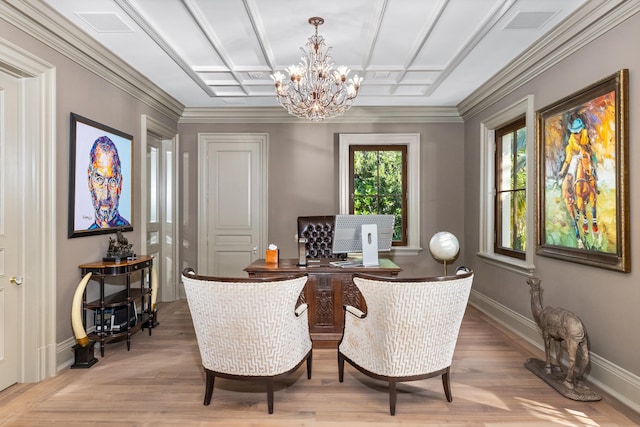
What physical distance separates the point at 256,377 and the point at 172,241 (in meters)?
3.76

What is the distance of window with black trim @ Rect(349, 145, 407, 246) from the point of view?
20.4 ft

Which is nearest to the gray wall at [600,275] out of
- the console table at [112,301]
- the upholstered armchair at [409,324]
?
the upholstered armchair at [409,324]

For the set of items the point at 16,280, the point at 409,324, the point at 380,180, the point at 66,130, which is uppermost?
the point at 66,130

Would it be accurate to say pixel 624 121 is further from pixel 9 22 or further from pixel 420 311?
pixel 9 22

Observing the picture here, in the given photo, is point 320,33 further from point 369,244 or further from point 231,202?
point 231,202

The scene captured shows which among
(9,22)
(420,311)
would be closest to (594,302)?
(420,311)

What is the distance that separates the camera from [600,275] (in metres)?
3.07

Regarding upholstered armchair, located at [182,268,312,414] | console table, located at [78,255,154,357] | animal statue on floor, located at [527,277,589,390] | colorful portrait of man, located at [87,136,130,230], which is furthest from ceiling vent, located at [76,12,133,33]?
animal statue on floor, located at [527,277,589,390]

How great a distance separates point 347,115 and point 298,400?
13.9 ft

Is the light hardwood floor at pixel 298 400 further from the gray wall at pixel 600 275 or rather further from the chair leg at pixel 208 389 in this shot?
the gray wall at pixel 600 275

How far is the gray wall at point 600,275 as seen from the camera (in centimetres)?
274

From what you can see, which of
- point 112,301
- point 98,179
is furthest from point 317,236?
point 98,179

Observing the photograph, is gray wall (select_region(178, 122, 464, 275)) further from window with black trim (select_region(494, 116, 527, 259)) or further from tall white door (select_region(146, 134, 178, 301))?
window with black trim (select_region(494, 116, 527, 259))

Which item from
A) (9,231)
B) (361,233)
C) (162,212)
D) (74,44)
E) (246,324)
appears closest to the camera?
(246,324)
